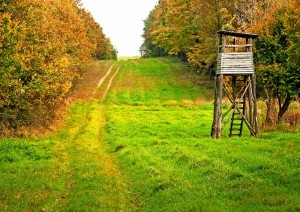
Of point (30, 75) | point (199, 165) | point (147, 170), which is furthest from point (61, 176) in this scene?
point (30, 75)

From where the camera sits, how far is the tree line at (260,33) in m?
29.1

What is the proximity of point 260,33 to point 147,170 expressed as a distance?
19.2 metres

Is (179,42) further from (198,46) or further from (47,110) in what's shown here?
(47,110)

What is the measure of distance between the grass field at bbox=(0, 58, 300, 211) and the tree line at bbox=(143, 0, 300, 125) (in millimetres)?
5542

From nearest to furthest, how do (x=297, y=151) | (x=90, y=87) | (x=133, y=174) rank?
(x=133, y=174) → (x=297, y=151) → (x=90, y=87)

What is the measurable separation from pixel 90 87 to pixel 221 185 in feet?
162

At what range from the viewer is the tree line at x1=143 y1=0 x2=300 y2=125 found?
95.3ft

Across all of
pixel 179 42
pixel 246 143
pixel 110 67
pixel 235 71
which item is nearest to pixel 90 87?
pixel 179 42

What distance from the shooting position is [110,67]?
87188 millimetres

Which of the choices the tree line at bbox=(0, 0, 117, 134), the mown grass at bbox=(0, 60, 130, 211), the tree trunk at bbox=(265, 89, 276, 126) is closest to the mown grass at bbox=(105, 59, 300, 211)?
the mown grass at bbox=(0, 60, 130, 211)

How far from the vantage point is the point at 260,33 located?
3184 cm

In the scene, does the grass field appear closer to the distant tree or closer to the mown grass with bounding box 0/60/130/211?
the mown grass with bounding box 0/60/130/211

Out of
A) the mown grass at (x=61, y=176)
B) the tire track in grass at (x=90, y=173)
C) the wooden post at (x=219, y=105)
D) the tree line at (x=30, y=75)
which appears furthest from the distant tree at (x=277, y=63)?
the tree line at (x=30, y=75)

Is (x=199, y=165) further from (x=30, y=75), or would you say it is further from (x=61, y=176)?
(x=30, y=75)
